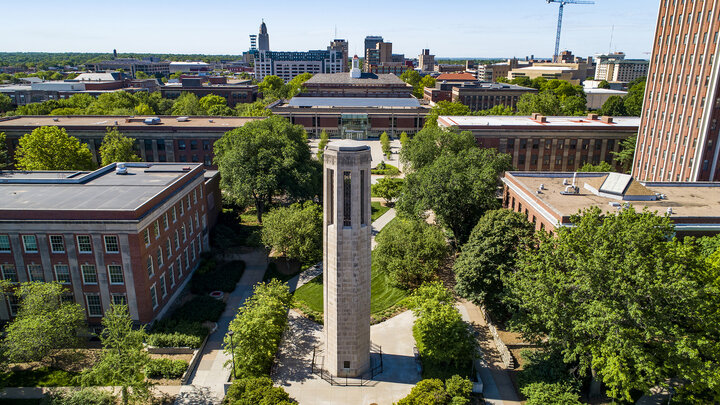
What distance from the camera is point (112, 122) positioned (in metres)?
92.4

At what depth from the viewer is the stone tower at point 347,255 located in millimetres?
31766

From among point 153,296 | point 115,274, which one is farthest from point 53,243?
point 153,296

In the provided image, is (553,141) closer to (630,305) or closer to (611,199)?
(611,199)

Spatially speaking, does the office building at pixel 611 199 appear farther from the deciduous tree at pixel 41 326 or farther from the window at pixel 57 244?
the window at pixel 57 244

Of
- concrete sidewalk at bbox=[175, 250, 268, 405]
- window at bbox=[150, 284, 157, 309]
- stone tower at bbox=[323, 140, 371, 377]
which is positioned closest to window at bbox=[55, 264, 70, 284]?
window at bbox=[150, 284, 157, 309]

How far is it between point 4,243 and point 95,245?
25.6 ft

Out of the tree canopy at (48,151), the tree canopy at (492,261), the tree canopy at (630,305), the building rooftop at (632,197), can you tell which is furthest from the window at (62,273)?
the building rooftop at (632,197)

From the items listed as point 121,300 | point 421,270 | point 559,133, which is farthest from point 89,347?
point 559,133

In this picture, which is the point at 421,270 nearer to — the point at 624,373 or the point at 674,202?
the point at 624,373

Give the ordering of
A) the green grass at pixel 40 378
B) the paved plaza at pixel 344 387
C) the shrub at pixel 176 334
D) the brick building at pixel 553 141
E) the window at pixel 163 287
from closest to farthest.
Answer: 1. the paved plaza at pixel 344 387
2. the green grass at pixel 40 378
3. the shrub at pixel 176 334
4. the window at pixel 163 287
5. the brick building at pixel 553 141

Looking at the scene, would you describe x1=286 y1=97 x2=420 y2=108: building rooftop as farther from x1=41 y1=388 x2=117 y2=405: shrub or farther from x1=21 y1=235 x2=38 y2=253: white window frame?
x1=41 y1=388 x2=117 y2=405: shrub

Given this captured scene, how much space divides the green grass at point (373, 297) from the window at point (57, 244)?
21698 millimetres

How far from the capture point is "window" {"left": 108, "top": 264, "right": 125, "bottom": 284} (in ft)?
131

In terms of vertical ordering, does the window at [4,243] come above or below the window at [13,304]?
above
